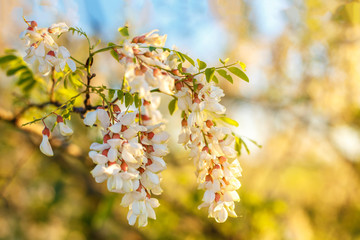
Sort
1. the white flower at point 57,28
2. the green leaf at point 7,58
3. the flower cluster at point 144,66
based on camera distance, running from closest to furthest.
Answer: the flower cluster at point 144,66 → the white flower at point 57,28 → the green leaf at point 7,58

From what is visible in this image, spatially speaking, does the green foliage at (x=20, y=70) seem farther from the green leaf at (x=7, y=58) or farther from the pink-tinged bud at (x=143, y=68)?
the pink-tinged bud at (x=143, y=68)

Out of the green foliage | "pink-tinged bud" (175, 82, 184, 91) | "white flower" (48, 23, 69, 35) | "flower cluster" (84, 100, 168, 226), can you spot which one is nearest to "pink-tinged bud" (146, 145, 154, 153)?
"flower cluster" (84, 100, 168, 226)

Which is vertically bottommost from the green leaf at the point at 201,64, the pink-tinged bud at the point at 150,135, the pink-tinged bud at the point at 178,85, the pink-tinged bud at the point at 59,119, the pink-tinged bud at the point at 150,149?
the pink-tinged bud at the point at 59,119

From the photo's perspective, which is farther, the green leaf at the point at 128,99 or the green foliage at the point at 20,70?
the green foliage at the point at 20,70

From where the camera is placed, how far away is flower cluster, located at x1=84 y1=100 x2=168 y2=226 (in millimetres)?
502

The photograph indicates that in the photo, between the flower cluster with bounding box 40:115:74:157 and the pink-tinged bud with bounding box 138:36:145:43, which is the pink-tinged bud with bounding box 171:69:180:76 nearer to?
the pink-tinged bud with bounding box 138:36:145:43

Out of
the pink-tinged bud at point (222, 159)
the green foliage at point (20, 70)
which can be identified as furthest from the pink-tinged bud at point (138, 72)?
the green foliage at point (20, 70)

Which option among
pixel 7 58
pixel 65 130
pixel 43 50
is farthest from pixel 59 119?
pixel 7 58

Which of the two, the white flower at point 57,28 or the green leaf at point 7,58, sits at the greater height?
the white flower at point 57,28

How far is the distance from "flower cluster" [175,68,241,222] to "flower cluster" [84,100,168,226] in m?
0.06

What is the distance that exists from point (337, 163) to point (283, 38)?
49.3 inches

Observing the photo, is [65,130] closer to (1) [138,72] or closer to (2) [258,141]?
(1) [138,72]

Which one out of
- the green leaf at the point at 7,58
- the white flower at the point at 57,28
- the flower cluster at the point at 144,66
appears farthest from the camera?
the green leaf at the point at 7,58

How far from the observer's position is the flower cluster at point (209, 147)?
584mm
